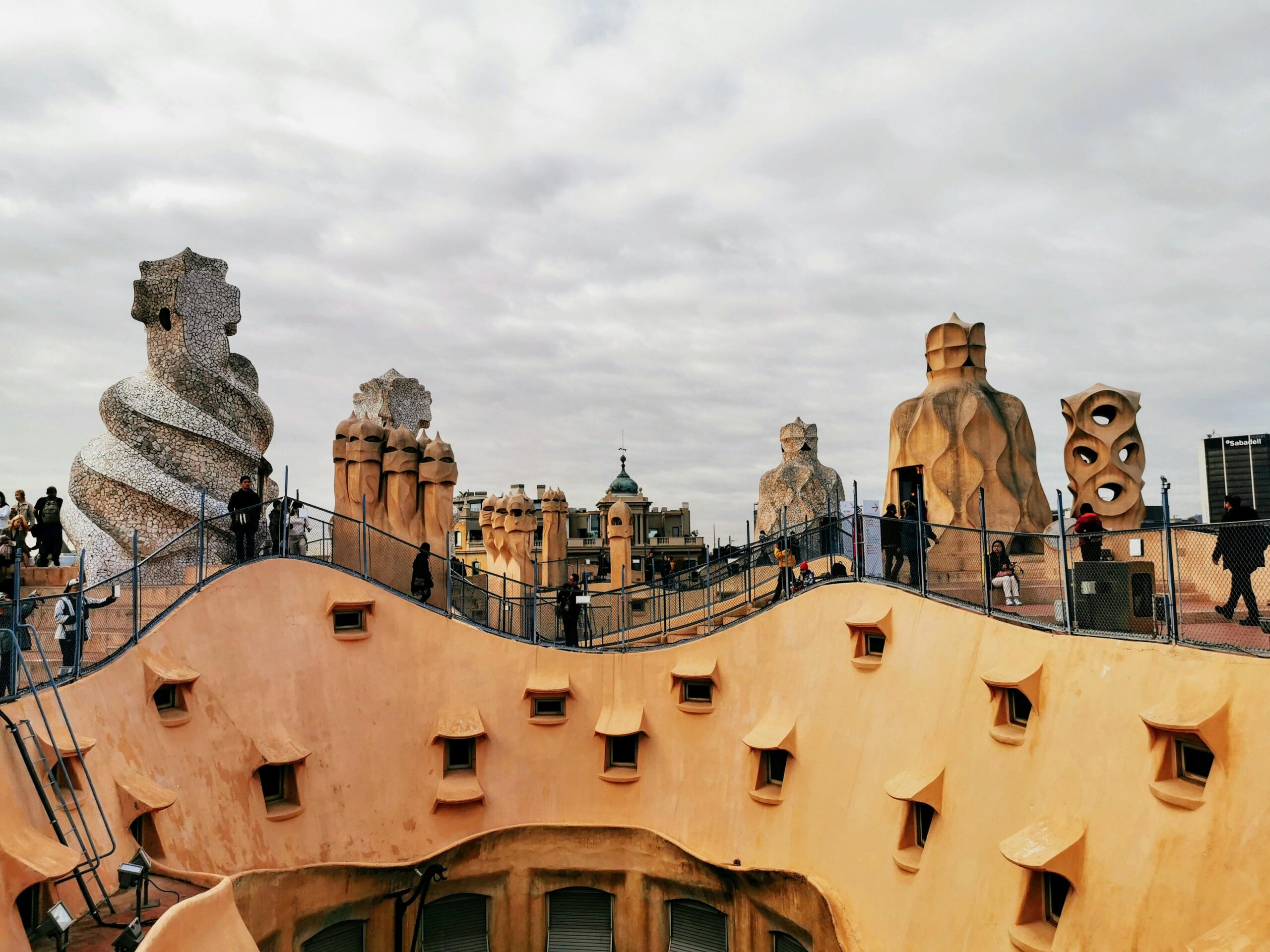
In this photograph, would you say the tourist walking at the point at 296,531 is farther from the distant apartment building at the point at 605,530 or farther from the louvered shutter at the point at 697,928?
the distant apartment building at the point at 605,530

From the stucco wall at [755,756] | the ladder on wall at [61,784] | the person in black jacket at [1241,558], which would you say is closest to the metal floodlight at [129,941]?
the ladder on wall at [61,784]

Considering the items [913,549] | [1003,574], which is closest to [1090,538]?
[1003,574]

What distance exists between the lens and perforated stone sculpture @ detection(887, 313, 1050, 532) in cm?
2108

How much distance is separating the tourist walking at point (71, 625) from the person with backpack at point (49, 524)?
4940mm

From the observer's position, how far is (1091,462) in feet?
58.9

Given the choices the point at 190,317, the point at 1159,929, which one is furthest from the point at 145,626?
the point at 1159,929

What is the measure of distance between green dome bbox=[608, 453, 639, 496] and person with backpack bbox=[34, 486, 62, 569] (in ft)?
206

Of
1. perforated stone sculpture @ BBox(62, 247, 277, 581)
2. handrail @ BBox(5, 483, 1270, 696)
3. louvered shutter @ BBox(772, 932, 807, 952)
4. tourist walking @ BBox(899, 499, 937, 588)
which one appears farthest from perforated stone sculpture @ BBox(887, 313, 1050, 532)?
perforated stone sculpture @ BBox(62, 247, 277, 581)

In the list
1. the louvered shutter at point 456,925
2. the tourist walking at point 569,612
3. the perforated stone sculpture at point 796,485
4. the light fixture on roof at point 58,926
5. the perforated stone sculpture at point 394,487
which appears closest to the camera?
the light fixture on roof at point 58,926

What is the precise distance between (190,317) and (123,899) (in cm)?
1269

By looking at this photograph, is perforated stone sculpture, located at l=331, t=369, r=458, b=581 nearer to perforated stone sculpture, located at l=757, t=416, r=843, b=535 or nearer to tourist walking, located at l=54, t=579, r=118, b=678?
tourist walking, located at l=54, t=579, r=118, b=678

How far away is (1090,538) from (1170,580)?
1.39m

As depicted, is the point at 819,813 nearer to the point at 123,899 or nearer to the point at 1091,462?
the point at 1091,462

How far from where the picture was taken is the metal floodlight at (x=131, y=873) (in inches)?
366
